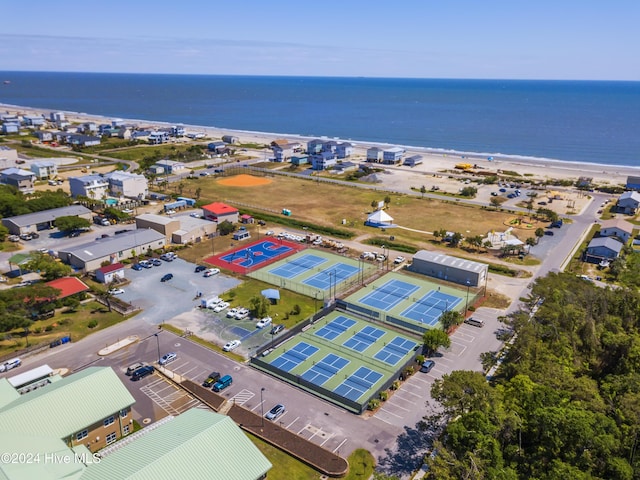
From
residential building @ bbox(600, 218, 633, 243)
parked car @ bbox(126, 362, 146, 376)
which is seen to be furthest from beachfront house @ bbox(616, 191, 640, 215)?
parked car @ bbox(126, 362, 146, 376)

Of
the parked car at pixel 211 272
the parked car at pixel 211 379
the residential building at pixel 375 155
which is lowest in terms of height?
the parked car at pixel 211 379

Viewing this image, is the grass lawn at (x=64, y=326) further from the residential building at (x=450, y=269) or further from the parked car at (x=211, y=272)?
the residential building at (x=450, y=269)

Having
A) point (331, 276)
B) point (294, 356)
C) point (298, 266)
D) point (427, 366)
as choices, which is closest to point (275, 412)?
point (294, 356)

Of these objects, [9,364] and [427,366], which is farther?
[427,366]

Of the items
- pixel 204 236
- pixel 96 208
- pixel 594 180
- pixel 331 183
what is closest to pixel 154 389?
pixel 204 236

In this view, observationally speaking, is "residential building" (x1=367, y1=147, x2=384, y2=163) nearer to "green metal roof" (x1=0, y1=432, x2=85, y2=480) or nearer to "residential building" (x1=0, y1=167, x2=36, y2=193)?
"residential building" (x1=0, y1=167, x2=36, y2=193)

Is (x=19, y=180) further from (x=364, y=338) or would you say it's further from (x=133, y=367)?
(x=364, y=338)

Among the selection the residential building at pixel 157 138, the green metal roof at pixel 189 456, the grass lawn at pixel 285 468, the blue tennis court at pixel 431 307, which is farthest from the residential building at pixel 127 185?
the green metal roof at pixel 189 456
